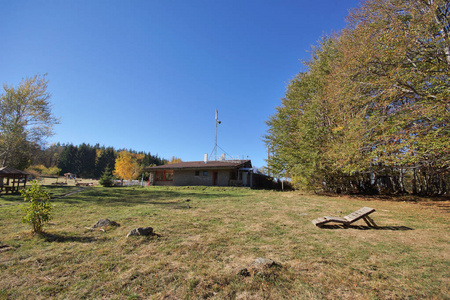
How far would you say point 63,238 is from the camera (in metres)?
4.70

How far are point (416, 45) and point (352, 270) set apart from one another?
32.0ft

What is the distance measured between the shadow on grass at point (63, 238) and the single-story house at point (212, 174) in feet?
64.4

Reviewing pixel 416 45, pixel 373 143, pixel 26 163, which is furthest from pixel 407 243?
pixel 26 163

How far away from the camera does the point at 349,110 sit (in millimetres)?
11227

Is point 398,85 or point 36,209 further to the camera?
point 398,85

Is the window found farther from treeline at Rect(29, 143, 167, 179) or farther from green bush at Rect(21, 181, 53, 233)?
treeline at Rect(29, 143, 167, 179)

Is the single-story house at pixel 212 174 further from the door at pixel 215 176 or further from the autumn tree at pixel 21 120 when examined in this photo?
the autumn tree at pixel 21 120

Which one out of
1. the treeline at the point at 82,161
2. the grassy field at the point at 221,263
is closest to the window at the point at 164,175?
the grassy field at the point at 221,263

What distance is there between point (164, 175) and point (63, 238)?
1018 inches

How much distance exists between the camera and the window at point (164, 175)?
97.3 ft

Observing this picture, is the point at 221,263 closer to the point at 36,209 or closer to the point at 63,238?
the point at 63,238

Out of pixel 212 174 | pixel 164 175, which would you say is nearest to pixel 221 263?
pixel 212 174

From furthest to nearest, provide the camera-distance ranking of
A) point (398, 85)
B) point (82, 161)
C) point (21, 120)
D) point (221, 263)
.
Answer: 1. point (82, 161)
2. point (21, 120)
3. point (398, 85)
4. point (221, 263)

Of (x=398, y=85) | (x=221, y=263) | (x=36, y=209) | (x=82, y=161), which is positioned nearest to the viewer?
(x=221, y=263)
